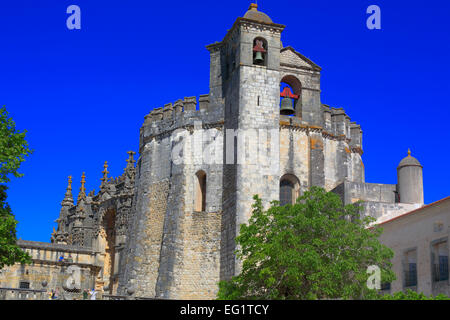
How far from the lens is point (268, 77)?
3244 cm

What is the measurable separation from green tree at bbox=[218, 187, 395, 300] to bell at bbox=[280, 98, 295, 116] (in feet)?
34.0

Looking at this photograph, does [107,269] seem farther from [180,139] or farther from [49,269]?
[180,139]

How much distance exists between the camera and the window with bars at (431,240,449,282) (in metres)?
22.5

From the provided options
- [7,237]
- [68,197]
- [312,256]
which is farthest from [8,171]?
[68,197]

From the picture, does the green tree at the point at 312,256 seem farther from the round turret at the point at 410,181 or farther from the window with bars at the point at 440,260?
the round turret at the point at 410,181

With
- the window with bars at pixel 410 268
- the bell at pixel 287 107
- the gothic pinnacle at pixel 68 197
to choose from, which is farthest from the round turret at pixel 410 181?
the gothic pinnacle at pixel 68 197

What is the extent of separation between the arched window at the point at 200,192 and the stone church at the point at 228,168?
6 centimetres

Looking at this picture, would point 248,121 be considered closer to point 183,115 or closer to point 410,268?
point 183,115

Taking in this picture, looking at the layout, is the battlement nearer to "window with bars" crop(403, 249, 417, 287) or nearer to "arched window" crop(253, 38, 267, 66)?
"arched window" crop(253, 38, 267, 66)

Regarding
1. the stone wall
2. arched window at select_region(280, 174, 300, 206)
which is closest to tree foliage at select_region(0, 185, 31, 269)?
the stone wall

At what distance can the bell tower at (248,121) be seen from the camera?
30.7 meters

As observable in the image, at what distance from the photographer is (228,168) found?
32219 mm

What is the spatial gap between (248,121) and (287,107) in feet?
9.63

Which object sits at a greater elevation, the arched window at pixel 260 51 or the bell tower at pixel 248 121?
the arched window at pixel 260 51
